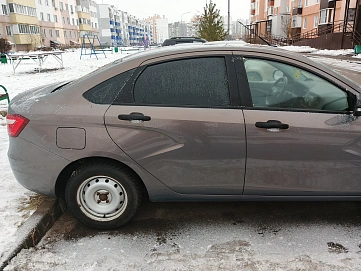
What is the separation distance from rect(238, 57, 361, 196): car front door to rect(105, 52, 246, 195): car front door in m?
0.15

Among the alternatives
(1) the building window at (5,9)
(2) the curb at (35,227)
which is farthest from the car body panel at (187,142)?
(1) the building window at (5,9)

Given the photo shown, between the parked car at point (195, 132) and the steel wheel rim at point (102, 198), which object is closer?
the parked car at point (195, 132)

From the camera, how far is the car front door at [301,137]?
2.68 metres

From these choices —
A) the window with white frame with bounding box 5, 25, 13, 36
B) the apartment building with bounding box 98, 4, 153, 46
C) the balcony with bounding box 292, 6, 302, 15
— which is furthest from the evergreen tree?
the apartment building with bounding box 98, 4, 153, 46

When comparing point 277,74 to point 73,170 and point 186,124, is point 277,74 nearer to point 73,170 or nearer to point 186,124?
point 186,124

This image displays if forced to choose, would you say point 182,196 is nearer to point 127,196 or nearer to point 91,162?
point 127,196

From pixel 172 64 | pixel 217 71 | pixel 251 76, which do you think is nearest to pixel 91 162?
pixel 172 64

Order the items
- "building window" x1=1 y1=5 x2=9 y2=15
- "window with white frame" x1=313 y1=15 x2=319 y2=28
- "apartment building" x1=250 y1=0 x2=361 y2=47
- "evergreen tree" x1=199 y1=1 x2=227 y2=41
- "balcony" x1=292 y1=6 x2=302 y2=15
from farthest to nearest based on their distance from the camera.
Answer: "building window" x1=1 y1=5 x2=9 y2=15
"balcony" x1=292 y1=6 x2=302 y2=15
"window with white frame" x1=313 y1=15 x2=319 y2=28
"apartment building" x1=250 y1=0 x2=361 y2=47
"evergreen tree" x1=199 y1=1 x2=227 y2=41

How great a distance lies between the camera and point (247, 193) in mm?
2893

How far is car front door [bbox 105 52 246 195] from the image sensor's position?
107 inches

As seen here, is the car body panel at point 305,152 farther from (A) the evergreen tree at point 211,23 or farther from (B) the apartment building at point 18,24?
(B) the apartment building at point 18,24

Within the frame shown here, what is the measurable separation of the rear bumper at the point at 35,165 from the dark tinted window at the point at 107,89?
61 centimetres

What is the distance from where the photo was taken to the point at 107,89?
→ 2.86m

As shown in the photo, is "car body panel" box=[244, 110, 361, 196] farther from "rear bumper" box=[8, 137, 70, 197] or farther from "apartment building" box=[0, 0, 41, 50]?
"apartment building" box=[0, 0, 41, 50]
